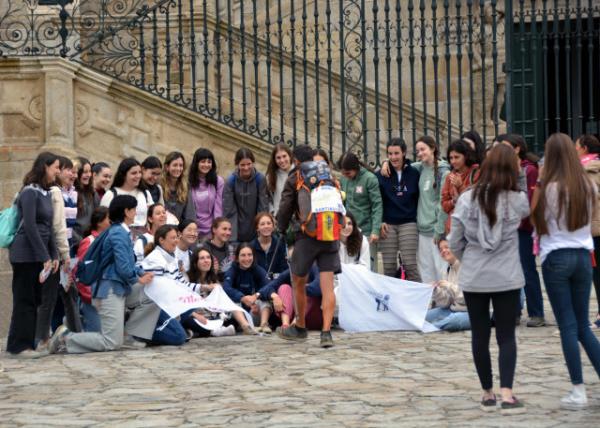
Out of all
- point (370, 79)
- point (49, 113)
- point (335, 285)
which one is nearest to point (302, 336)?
point (335, 285)

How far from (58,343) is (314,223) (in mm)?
2337

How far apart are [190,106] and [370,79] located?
4.06 meters

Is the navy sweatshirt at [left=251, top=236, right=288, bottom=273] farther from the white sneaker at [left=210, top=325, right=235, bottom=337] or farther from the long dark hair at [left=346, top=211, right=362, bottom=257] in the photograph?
the white sneaker at [left=210, top=325, right=235, bottom=337]

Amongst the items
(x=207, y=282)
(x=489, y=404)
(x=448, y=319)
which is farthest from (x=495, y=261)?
(x=207, y=282)

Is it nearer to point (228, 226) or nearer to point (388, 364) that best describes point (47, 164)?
point (228, 226)

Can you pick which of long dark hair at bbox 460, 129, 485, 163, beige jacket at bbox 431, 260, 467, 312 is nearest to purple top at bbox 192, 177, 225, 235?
beige jacket at bbox 431, 260, 467, 312

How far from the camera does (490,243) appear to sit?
9203 mm

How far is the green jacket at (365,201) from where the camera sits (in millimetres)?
14500

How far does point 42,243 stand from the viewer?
12.3m

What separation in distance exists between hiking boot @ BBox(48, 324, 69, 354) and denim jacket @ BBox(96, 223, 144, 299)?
0.43 meters

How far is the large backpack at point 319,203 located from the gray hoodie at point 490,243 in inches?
127

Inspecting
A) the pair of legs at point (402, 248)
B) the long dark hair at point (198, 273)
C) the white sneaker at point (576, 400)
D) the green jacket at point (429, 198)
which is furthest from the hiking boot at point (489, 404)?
the pair of legs at point (402, 248)

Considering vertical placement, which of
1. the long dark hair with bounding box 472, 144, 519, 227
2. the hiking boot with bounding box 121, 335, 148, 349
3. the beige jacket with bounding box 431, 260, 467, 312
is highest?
the long dark hair with bounding box 472, 144, 519, 227

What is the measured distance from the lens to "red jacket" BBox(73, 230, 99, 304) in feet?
42.5
